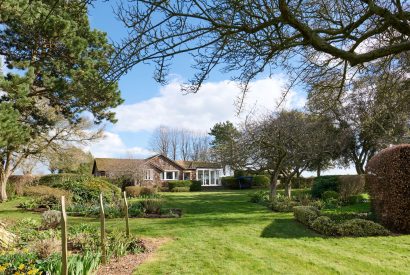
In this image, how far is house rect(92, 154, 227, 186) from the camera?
36875mm

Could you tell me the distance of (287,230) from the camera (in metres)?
11.2

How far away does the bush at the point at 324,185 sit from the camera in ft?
71.2

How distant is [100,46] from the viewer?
19.5 meters

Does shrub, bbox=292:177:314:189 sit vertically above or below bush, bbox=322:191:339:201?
above

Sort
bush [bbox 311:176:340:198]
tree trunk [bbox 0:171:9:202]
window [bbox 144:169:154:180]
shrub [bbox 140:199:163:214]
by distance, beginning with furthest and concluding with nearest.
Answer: window [bbox 144:169:154:180]
tree trunk [bbox 0:171:9:202]
bush [bbox 311:176:340:198]
shrub [bbox 140:199:163:214]

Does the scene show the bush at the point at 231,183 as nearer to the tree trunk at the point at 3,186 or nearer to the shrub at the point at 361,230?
the tree trunk at the point at 3,186

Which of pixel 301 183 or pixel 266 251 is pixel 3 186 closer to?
pixel 266 251

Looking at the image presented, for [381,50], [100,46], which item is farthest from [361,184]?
[381,50]

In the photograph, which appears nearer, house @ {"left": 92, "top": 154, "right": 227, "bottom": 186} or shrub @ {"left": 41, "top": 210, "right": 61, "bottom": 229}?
shrub @ {"left": 41, "top": 210, "right": 61, "bottom": 229}

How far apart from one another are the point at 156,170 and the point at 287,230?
116ft

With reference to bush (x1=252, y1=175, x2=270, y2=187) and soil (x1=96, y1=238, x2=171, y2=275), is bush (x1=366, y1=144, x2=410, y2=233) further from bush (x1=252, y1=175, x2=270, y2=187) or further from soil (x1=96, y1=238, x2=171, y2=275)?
bush (x1=252, y1=175, x2=270, y2=187)

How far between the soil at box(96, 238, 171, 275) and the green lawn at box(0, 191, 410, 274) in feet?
0.65

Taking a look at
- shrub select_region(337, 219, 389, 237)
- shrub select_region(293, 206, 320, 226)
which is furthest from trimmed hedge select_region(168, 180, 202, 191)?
shrub select_region(337, 219, 389, 237)

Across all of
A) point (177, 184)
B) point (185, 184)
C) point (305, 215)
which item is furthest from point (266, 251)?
point (185, 184)
